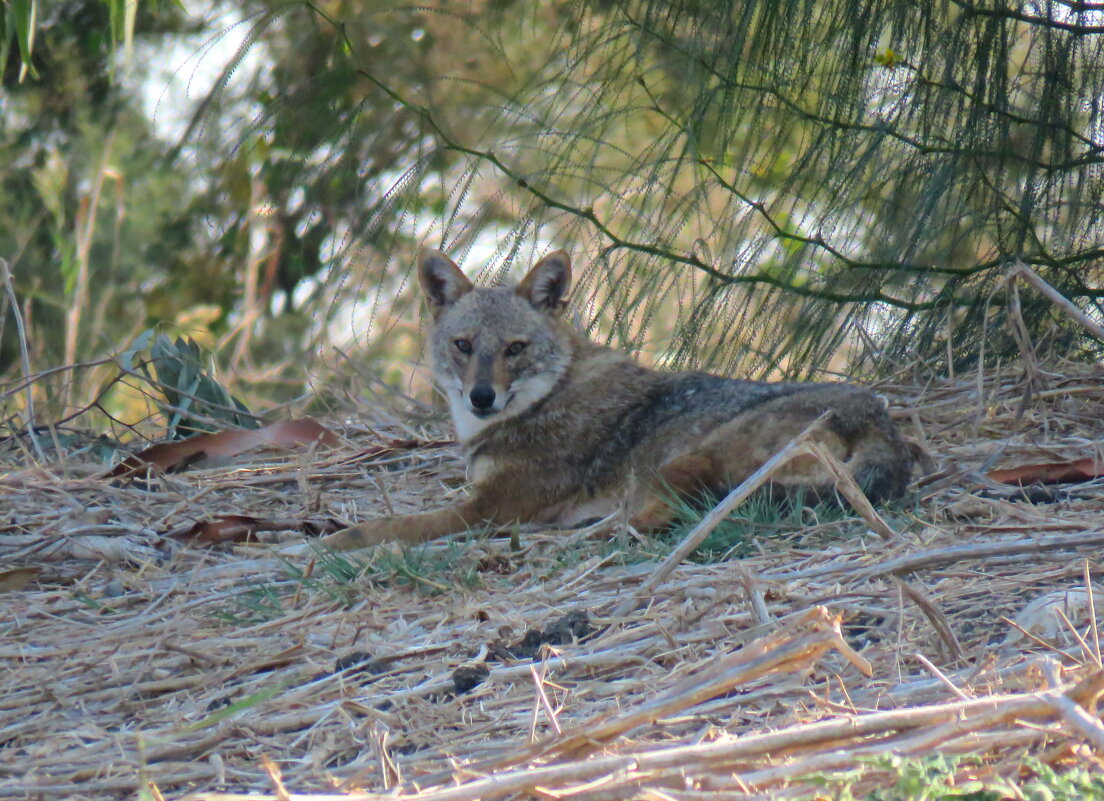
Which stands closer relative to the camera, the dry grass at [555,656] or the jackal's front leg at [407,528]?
the dry grass at [555,656]

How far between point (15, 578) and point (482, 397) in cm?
174

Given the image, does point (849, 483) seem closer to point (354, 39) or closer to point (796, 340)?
point (796, 340)

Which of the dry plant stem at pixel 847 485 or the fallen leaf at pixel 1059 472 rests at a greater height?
the fallen leaf at pixel 1059 472

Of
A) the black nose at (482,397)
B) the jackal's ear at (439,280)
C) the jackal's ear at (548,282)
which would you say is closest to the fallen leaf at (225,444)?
the jackal's ear at (439,280)

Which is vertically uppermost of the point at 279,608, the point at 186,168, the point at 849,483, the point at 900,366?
the point at 186,168

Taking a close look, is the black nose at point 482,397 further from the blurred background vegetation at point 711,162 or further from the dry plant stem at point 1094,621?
the dry plant stem at point 1094,621

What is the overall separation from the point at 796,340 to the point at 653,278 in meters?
0.62

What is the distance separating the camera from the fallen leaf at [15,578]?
3.34 metres

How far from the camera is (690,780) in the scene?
64.7 inches

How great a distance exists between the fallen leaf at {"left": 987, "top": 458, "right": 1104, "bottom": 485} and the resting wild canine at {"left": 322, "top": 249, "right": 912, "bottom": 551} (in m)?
0.33

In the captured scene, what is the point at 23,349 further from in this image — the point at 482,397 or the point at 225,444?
the point at 482,397

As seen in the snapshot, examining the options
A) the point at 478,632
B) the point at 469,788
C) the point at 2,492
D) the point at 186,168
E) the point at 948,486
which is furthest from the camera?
the point at 186,168

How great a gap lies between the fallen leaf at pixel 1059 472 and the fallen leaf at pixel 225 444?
270 cm

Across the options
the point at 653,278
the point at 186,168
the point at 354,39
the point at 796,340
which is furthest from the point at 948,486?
the point at 186,168
